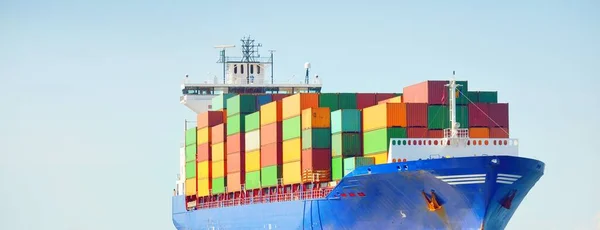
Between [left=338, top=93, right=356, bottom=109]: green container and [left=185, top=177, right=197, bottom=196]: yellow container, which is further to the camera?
[left=185, top=177, right=197, bottom=196]: yellow container

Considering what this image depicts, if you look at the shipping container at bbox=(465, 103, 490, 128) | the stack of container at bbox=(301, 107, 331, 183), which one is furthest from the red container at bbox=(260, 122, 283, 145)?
the shipping container at bbox=(465, 103, 490, 128)

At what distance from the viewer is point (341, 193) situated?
57.6 metres

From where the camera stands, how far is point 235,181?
69438 millimetres

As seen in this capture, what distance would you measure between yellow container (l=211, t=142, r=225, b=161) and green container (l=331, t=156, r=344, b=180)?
12785 millimetres

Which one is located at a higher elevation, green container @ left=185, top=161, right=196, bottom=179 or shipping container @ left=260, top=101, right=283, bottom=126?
shipping container @ left=260, top=101, right=283, bottom=126

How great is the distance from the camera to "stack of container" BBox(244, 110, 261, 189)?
66625 mm

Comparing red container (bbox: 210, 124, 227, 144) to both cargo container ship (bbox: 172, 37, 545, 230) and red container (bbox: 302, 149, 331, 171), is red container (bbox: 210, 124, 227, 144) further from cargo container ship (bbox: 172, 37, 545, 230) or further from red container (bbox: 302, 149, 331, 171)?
red container (bbox: 302, 149, 331, 171)

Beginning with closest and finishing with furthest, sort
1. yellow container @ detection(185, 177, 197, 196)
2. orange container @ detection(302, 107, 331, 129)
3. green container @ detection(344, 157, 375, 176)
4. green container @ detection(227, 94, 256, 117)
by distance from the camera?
green container @ detection(344, 157, 375, 176) < orange container @ detection(302, 107, 331, 129) < green container @ detection(227, 94, 256, 117) < yellow container @ detection(185, 177, 197, 196)

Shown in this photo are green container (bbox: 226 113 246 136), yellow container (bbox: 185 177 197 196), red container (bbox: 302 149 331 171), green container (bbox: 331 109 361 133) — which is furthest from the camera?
yellow container (bbox: 185 177 197 196)

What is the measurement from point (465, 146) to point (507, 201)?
353 cm

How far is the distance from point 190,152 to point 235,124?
9.92 m

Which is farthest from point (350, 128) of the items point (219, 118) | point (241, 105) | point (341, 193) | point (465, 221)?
point (219, 118)

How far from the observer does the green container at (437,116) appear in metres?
57.1

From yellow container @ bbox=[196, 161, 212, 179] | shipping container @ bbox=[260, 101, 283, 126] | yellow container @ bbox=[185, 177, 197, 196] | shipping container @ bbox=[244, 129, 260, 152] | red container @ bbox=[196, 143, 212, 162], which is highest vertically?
shipping container @ bbox=[260, 101, 283, 126]
